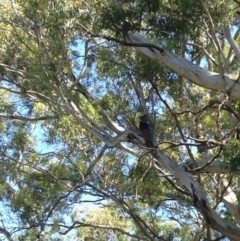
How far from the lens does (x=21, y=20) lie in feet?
31.5

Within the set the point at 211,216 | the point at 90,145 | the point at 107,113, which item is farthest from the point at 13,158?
the point at 211,216

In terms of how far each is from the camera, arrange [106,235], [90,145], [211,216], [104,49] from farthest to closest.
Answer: [106,235] < [90,145] < [104,49] < [211,216]

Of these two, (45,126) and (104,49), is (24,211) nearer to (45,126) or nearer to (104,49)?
(45,126)

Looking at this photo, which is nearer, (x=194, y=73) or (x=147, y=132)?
(x=194, y=73)

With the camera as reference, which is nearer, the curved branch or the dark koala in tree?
the curved branch

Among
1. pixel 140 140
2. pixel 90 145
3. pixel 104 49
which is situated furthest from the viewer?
pixel 90 145

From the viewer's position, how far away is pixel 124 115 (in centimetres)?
1033

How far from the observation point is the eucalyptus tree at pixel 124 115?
8172 mm

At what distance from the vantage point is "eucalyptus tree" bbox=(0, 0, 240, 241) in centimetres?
817

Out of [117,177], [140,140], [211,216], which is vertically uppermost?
[117,177]

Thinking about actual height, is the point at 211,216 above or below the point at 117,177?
below

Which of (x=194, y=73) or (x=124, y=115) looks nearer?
(x=194, y=73)

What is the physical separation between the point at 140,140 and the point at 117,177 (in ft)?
7.54

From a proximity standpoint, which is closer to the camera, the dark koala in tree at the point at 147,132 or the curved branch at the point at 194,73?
the curved branch at the point at 194,73
